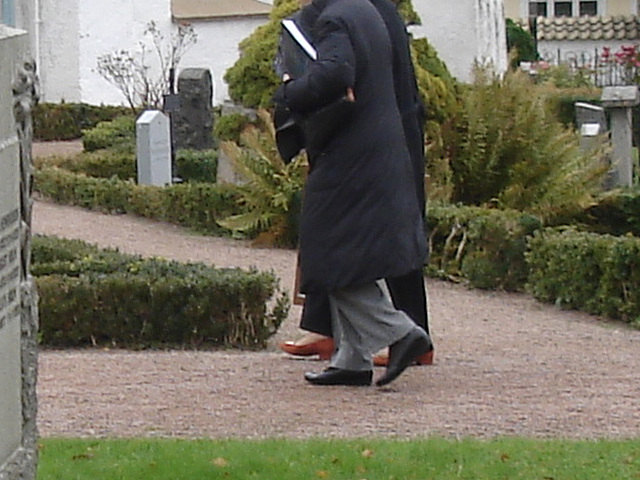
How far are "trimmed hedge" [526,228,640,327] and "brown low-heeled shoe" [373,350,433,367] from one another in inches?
112

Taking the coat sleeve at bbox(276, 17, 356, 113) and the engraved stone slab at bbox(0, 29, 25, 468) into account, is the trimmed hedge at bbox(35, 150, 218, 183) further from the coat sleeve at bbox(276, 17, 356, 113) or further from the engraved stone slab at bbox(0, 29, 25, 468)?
the engraved stone slab at bbox(0, 29, 25, 468)

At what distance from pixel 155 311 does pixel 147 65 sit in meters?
21.6

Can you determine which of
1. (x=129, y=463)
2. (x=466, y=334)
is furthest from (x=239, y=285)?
(x=129, y=463)

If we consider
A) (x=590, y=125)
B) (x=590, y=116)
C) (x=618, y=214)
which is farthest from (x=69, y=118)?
(x=618, y=214)

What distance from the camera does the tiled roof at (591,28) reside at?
39406 millimetres

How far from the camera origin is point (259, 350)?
8.35 m

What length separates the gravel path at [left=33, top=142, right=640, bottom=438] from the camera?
609cm

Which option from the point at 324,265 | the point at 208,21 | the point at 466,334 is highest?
the point at 208,21

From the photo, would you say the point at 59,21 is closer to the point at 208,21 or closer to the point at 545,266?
the point at 208,21

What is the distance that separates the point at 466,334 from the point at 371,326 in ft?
8.81

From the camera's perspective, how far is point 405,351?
6648 mm

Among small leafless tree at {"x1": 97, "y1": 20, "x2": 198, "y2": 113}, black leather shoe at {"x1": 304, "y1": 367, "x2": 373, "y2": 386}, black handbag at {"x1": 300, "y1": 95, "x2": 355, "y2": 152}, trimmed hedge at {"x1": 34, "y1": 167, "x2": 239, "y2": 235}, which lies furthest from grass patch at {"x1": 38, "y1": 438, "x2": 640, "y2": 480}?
small leafless tree at {"x1": 97, "y1": 20, "x2": 198, "y2": 113}

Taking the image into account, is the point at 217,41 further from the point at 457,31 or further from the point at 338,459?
the point at 338,459

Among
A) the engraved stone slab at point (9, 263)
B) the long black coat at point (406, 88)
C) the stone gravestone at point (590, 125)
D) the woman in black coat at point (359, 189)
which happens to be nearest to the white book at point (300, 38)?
the woman in black coat at point (359, 189)
